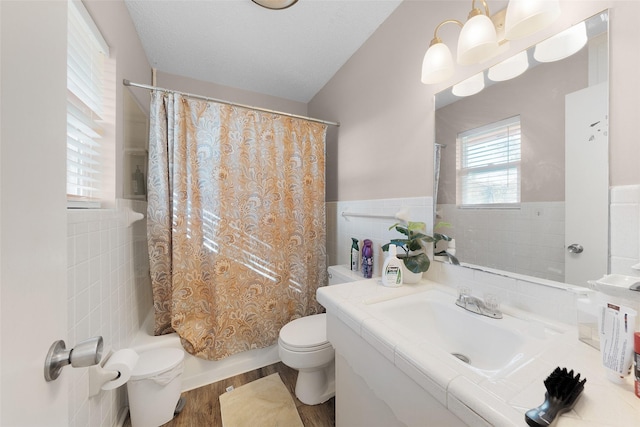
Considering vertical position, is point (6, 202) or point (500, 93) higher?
point (500, 93)

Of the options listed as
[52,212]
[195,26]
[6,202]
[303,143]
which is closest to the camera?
[6,202]

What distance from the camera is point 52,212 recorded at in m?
0.42

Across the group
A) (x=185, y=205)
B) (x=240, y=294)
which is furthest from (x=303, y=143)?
(x=240, y=294)

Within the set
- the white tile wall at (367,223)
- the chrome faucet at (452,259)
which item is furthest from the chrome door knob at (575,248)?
the white tile wall at (367,223)

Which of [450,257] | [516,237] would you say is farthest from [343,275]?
[516,237]

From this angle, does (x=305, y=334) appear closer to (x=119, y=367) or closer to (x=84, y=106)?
(x=119, y=367)

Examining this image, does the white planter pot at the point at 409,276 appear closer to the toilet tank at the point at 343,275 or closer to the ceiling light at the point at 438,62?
the toilet tank at the point at 343,275

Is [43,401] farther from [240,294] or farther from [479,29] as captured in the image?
[479,29]

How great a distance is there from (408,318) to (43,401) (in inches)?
40.2

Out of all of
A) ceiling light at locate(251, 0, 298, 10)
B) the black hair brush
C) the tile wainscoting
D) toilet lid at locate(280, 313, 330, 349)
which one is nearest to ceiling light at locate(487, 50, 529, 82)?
the tile wainscoting

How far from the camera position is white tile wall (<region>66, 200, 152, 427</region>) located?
834mm

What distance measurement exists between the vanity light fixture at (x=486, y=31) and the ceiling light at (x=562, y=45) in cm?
8

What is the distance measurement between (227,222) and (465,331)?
57.5 inches

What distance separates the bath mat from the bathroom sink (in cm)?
90
